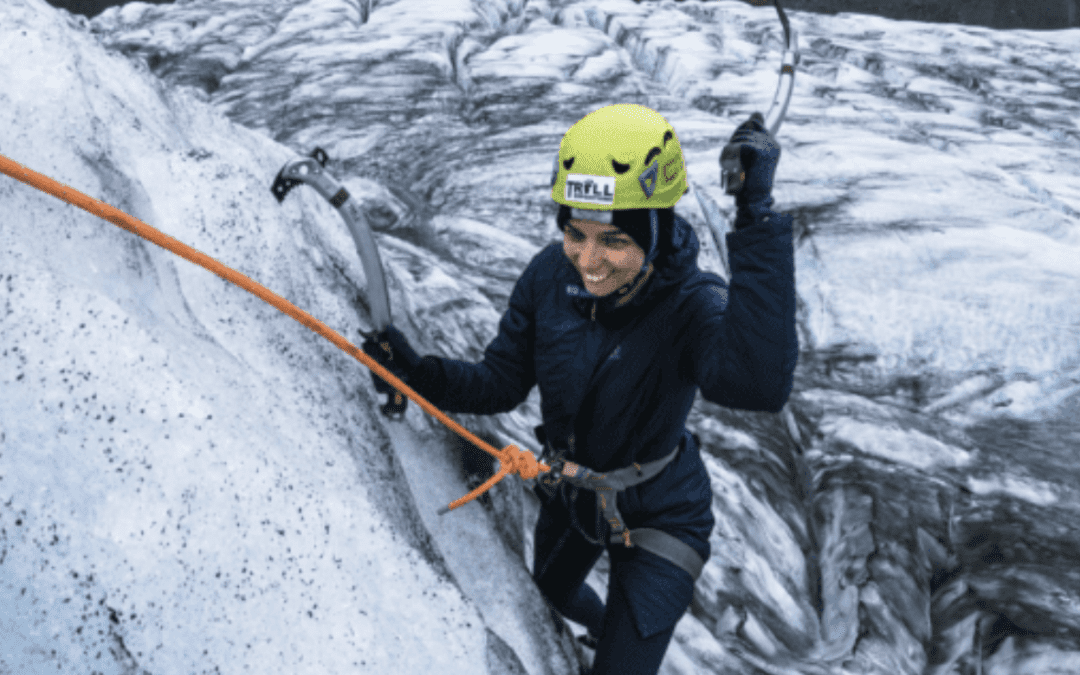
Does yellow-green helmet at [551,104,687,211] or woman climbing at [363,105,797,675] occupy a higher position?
yellow-green helmet at [551,104,687,211]

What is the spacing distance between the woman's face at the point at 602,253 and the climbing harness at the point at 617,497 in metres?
0.67

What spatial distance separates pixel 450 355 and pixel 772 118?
2424 millimetres

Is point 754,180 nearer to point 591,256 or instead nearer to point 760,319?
point 760,319

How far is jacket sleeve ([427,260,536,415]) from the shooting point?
241 cm

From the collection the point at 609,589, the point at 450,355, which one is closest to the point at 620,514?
the point at 609,589

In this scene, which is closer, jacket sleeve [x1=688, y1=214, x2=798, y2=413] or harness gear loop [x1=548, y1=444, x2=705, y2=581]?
jacket sleeve [x1=688, y1=214, x2=798, y2=413]

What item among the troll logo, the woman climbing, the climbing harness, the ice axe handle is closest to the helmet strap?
the woman climbing

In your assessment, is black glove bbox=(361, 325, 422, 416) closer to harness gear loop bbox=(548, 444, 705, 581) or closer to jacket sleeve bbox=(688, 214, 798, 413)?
harness gear loop bbox=(548, 444, 705, 581)

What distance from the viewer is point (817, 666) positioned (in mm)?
3416

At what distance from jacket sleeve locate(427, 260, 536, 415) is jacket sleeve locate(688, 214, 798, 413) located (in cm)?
92

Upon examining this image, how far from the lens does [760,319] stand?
1579mm

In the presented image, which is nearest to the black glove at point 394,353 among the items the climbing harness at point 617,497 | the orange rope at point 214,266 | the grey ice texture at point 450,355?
the orange rope at point 214,266

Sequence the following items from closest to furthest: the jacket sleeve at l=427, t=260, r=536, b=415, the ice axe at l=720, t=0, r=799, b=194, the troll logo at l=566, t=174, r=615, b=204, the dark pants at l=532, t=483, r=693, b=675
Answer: the ice axe at l=720, t=0, r=799, b=194, the troll logo at l=566, t=174, r=615, b=204, the dark pants at l=532, t=483, r=693, b=675, the jacket sleeve at l=427, t=260, r=536, b=415

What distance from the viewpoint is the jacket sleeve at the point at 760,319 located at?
61.6 inches
